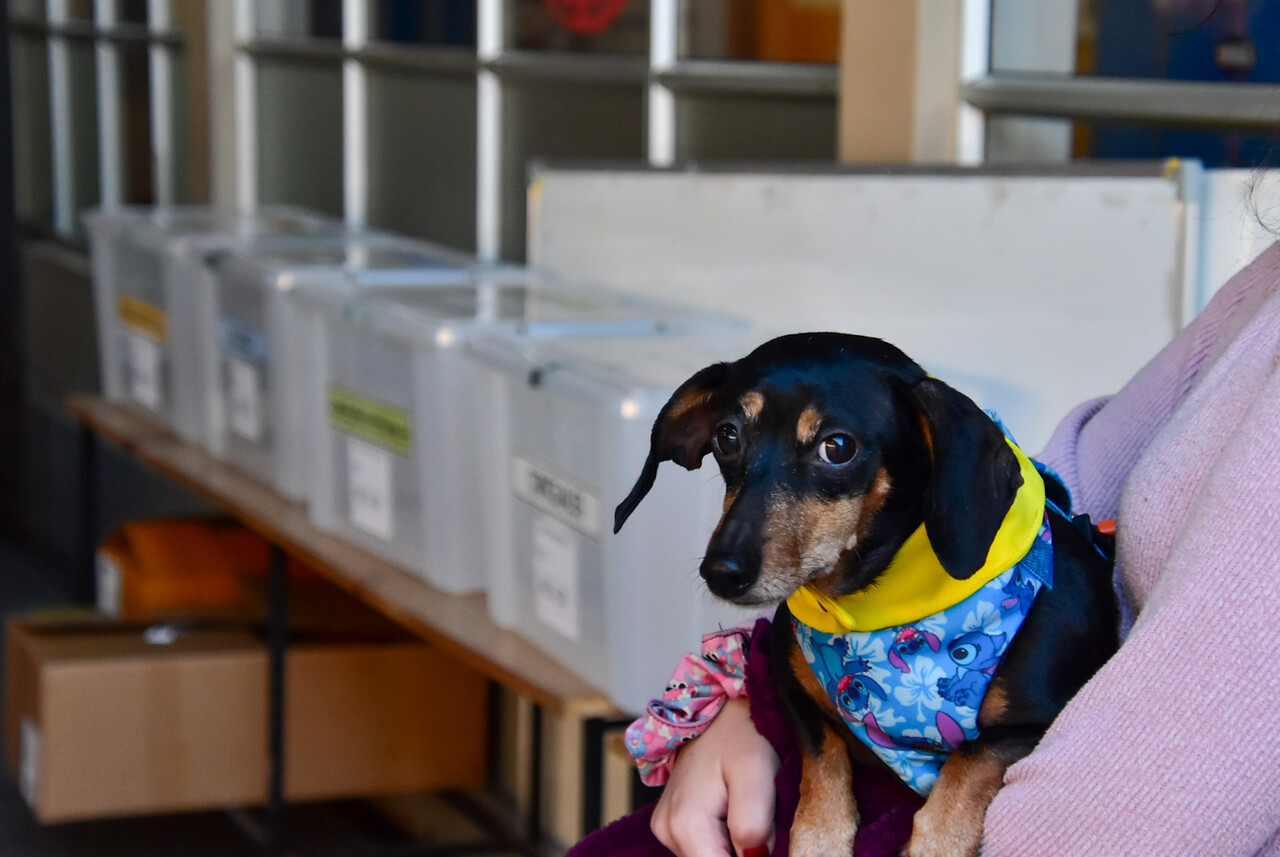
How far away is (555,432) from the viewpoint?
1.72 meters

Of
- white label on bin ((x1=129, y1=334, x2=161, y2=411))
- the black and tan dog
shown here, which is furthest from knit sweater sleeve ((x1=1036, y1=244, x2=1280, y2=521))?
white label on bin ((x1=129, y1=334, x2=161, y2=411))

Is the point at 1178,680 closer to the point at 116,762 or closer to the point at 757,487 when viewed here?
the point at 757,487

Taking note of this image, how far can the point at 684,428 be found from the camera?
3.32ft

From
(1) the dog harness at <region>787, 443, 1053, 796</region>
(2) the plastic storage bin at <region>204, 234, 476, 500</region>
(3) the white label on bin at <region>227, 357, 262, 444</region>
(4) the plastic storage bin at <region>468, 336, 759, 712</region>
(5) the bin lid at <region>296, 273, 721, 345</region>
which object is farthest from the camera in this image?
(3) the white label on bin at <region>227, 357, 262, 444</region>

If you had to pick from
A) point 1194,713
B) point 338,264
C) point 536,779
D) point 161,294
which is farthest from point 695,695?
point 161,294

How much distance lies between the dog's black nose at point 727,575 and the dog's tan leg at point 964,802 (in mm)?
185

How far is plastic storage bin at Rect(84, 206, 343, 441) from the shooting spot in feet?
8.96

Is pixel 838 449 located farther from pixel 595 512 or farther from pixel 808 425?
pixel 595 512

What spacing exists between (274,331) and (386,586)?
55 centimetres

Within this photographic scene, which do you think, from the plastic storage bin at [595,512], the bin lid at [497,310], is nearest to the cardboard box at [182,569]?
the bin lid at [497,310]

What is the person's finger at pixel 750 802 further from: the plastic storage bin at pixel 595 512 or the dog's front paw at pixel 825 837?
the plastic storage bin at pixel 595 512

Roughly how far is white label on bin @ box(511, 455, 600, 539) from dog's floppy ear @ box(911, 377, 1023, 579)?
801mm

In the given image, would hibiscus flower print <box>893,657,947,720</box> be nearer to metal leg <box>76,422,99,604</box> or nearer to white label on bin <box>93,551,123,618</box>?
white label on bin <box>93,551,123,618</box>

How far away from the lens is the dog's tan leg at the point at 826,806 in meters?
0.96
